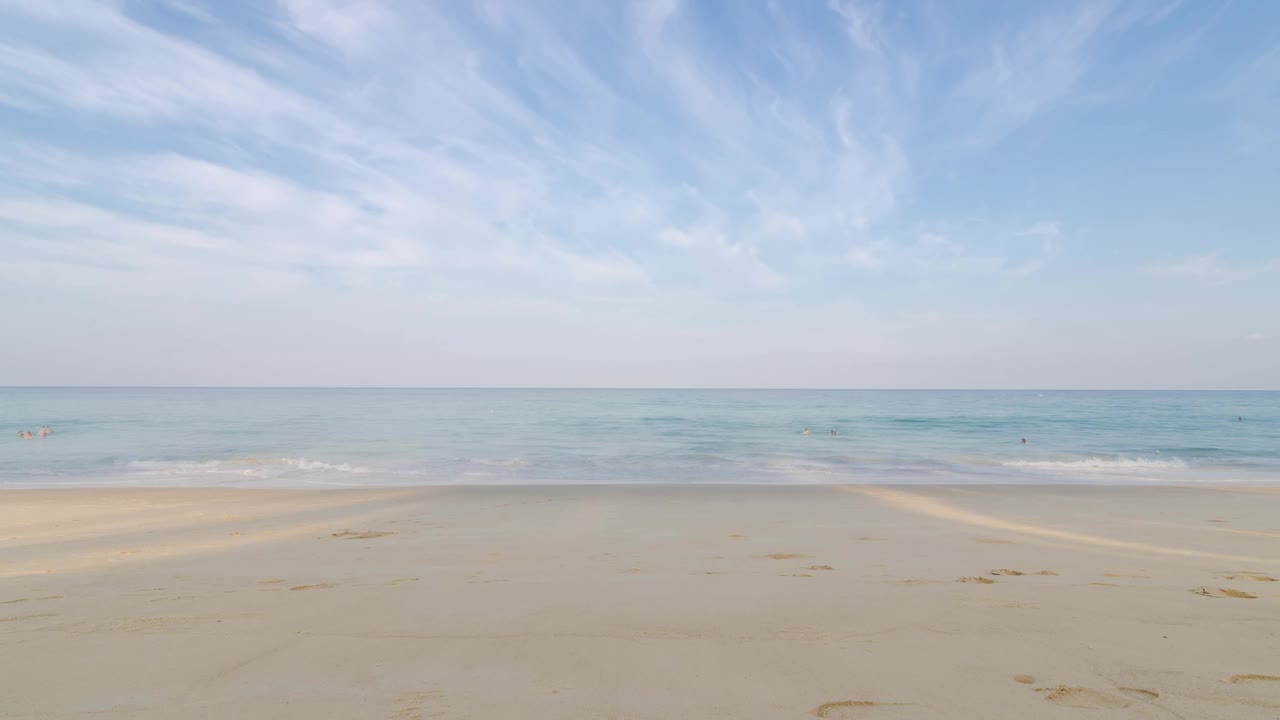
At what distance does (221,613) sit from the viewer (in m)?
4.36

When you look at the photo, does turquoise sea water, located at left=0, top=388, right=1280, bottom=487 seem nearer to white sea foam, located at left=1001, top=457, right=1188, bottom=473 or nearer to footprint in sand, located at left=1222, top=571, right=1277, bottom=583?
white sea foam, located at left=1001, top=457, right=1188, bottom=473

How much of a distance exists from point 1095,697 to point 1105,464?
21.7 m

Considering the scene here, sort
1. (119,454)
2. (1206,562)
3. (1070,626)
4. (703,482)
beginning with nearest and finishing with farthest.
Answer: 1. (1070,626)
2. (1206,562)
3. (703,482)
4. (119,454)

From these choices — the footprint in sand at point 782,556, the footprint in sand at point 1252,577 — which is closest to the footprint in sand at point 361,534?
the footprint in sand at point 782,556

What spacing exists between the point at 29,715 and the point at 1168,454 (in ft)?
102

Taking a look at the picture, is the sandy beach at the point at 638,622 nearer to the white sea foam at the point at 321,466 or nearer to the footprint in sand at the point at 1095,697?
the footprint in sand at the point at 1095,697

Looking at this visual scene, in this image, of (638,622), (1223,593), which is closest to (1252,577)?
(1223,593)

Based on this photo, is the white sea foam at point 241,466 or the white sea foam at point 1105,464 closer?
the white sea foam at point 241,466

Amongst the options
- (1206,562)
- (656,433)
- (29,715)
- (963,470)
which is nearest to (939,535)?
(1206,562)

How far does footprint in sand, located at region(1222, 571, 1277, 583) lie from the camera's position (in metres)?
5.48

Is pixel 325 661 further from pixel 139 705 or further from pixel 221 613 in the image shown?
pixel 221 613

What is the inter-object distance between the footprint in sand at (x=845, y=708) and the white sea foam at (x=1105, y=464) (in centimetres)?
1939

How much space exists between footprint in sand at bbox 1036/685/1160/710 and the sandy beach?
1 centimetres

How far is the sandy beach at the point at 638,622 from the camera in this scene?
9.89ft
